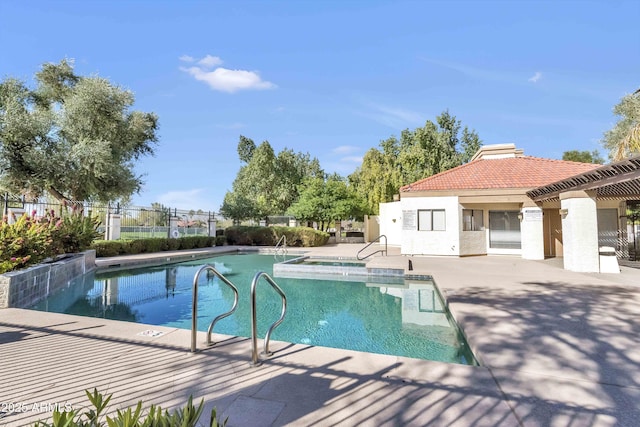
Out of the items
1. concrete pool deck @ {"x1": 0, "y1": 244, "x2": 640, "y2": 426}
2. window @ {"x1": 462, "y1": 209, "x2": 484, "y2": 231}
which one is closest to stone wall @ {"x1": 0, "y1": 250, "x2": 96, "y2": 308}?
concrete pool deck @ {"x1": 0, "y1": 244, "x2": 640, "y2": 426}

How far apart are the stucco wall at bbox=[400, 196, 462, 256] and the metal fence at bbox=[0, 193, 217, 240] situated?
48.1 ft

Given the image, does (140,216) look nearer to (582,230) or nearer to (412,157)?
(582,230)

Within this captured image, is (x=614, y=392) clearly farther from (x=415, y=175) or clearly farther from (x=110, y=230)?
(x=415, y=175)

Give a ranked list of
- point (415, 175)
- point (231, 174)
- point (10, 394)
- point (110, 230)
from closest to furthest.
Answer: point (10, 394) < point (110, 230) < point (415, 175) < point (231, 174)

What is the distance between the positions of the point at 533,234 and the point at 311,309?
11.9 m

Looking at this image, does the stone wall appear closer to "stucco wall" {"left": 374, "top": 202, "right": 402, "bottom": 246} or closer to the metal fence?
the metal fence

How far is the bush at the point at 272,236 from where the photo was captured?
23.2m

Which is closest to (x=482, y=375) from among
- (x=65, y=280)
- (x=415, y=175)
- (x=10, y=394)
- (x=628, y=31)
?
(x=10, y=394)

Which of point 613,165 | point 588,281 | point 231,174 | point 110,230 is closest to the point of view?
point 613,165

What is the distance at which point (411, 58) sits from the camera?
1708 cm

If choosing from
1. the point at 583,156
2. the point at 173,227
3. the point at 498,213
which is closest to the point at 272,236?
the point at 173,227

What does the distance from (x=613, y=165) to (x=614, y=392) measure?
23.2 feet

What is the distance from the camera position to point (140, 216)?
61.7 feet

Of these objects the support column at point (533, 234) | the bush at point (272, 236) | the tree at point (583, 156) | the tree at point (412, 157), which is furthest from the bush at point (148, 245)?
the tree at point (583, 156)
